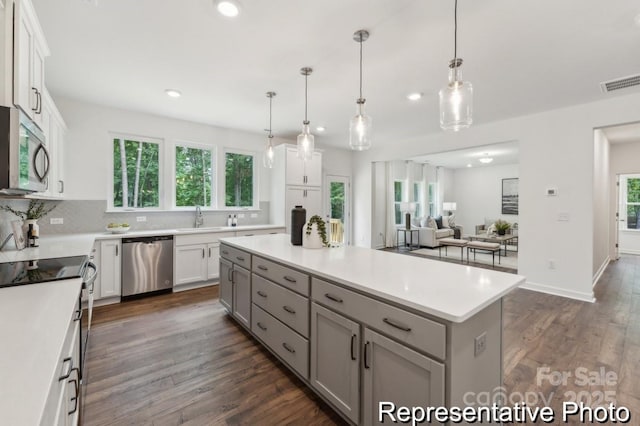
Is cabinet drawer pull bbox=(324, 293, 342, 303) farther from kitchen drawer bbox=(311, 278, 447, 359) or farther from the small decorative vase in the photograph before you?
the small decorative vase

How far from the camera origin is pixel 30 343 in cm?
89

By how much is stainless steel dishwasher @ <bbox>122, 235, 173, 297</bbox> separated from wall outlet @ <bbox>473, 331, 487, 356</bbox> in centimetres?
393

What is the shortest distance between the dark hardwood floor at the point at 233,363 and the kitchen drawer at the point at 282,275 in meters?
0.71

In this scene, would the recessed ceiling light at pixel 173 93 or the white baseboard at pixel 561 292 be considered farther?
the white baseboard at pixel 561 292

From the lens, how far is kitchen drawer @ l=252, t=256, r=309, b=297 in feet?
6.37

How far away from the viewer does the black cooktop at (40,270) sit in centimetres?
156

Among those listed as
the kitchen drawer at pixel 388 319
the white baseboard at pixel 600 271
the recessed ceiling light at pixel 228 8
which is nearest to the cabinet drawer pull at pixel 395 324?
the kitchen drawer at pixel 388 319

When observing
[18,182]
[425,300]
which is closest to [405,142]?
[425,300]

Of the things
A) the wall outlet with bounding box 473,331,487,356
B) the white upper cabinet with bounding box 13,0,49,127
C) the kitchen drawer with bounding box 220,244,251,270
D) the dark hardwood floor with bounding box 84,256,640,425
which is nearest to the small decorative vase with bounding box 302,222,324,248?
the kitchen drawer with bounding box 220,244,251,270

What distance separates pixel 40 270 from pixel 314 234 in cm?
192

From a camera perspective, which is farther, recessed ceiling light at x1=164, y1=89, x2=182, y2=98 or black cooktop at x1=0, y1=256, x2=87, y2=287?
recessed ceiling light at x1=164, y1=89, x2=182, y2=98

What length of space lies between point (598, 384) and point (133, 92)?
5354 mm

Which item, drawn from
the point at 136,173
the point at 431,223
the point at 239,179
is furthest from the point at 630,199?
the point at 136,173

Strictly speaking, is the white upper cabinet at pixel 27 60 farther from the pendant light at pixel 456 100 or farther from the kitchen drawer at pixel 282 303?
the pendant light at pixel 456 100
